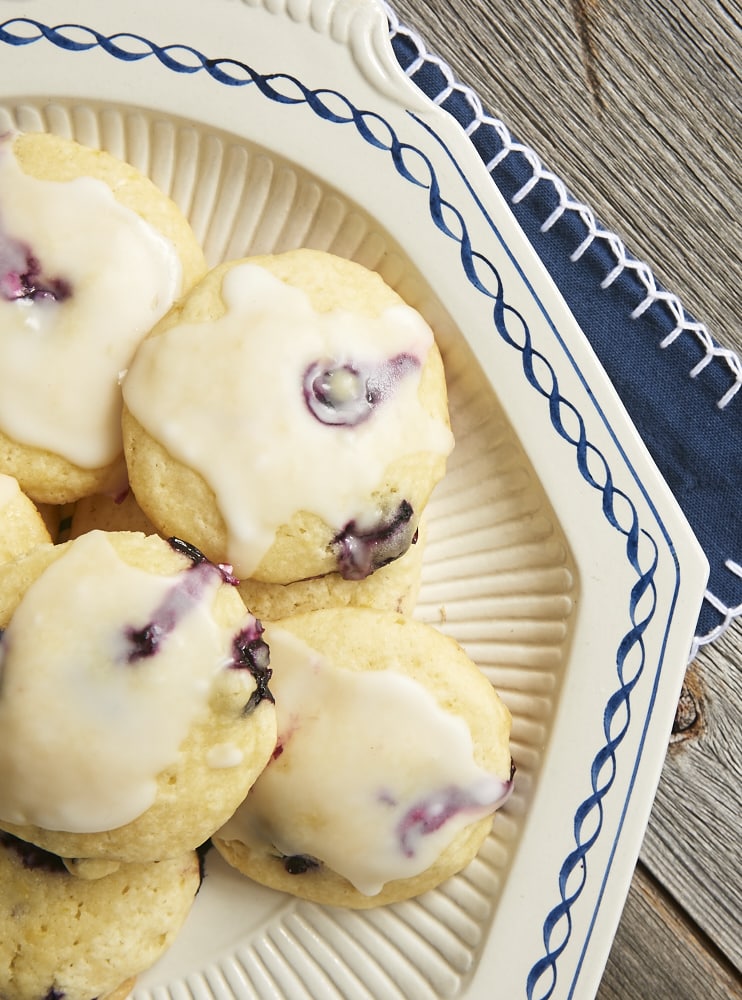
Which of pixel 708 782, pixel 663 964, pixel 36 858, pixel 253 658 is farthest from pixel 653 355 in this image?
pixel 36 858

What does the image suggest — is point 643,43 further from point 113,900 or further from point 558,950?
point 113,900

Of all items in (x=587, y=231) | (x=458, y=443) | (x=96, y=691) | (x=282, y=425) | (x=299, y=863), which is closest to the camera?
(x=96, y=691)

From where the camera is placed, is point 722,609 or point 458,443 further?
point 722,609

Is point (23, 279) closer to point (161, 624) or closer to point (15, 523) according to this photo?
point (15, 523)

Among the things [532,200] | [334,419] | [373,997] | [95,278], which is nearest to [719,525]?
[532,200]

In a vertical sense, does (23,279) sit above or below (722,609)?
below

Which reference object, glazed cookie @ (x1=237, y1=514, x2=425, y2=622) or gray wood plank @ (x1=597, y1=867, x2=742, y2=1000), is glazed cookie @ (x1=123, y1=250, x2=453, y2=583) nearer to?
glazed cookie @ (x1=237, y1=514, x2=425, y2=622)
